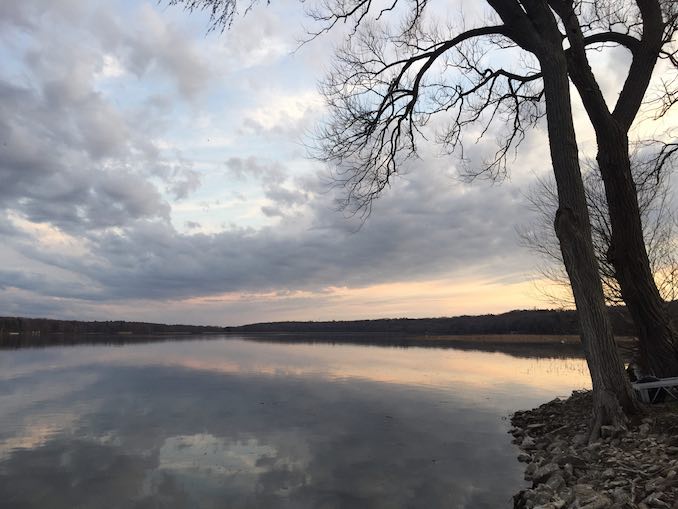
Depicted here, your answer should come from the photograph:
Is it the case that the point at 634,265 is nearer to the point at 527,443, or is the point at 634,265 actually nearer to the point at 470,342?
the point at 527,443

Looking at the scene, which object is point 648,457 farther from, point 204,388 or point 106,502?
point 204,388

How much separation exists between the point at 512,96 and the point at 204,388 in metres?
17.9

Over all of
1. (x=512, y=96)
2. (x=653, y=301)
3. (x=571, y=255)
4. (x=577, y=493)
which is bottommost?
(x=577, y=493)

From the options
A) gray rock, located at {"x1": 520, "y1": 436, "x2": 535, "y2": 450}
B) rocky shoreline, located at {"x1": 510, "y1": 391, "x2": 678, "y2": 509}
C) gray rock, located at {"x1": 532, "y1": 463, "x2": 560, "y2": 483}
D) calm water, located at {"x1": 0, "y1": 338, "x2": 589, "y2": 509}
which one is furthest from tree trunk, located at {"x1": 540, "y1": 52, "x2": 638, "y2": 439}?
gray rock, located at {"x1": 520, "y1": 436, "x2": 535, "y2": 450}

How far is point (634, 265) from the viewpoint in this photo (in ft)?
32.2

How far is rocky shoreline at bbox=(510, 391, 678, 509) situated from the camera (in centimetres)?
549

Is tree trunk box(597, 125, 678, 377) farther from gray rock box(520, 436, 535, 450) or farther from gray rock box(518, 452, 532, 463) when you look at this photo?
gray rock box(518, 452, 532, 463)

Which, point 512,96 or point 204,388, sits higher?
point 512,96

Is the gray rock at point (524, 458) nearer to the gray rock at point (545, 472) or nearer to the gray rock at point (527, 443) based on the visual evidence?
the gray rock at point (527, 443)

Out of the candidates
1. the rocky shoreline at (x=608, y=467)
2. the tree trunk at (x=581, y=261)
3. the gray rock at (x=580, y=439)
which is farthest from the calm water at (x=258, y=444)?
the tree trunk at (x=581, y=261)

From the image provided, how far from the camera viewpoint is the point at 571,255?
850 cm

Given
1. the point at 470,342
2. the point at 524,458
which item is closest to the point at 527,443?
the point at 524,458

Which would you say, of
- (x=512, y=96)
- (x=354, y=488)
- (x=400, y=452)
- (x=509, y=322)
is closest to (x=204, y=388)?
(x=400, y=452)

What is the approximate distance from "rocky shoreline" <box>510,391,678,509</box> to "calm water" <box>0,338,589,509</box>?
81 cm
